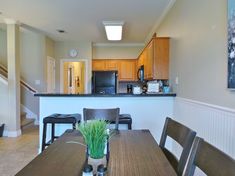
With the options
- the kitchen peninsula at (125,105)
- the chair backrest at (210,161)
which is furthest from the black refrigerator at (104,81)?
the chair backrest at (210,161)

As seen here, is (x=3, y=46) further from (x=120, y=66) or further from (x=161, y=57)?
(x=161, y=57)

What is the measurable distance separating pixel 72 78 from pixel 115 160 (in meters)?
7.71

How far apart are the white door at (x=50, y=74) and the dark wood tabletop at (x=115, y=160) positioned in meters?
5.44

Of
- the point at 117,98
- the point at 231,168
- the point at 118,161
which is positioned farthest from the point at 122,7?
the point at 231,168

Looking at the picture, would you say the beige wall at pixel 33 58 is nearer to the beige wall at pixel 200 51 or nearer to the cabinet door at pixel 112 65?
the cabinet door at pixel 112 65

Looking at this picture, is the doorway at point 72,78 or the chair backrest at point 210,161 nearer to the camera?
the chair backrest at point 210,161

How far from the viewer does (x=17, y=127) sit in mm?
5238

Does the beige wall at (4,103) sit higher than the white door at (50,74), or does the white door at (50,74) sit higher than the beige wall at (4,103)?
the white door at (50,74)

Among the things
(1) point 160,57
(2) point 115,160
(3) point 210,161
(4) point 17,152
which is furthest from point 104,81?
(3) point 210,161

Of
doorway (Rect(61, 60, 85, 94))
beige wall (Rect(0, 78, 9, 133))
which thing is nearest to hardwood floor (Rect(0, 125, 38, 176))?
beige wall (Rect(0, 78, 9, 133))

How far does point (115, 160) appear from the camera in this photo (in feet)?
4.45

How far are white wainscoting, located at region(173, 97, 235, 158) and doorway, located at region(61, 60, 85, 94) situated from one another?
5.20m

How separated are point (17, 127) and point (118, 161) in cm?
454

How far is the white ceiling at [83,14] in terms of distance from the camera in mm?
4020
